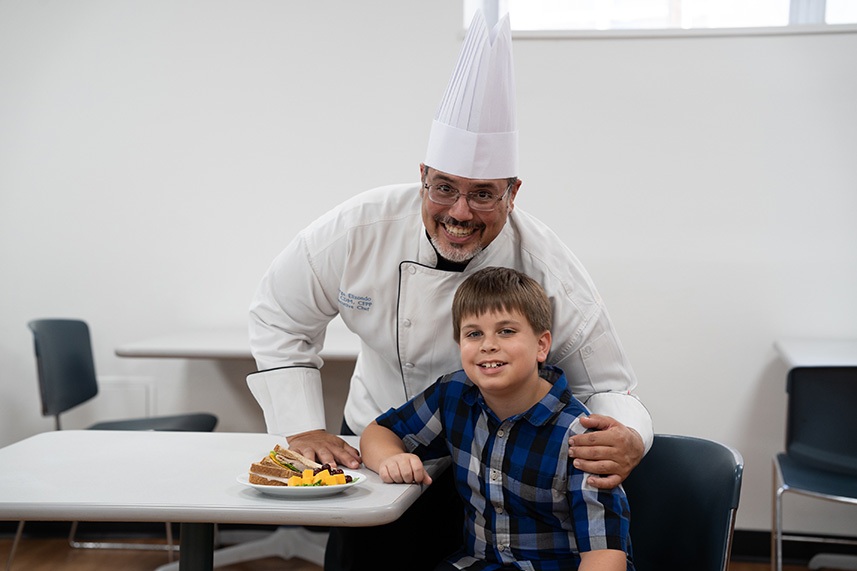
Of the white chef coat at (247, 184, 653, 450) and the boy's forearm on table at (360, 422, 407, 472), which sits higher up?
the white chef coat at (247, 184, 653, 450)

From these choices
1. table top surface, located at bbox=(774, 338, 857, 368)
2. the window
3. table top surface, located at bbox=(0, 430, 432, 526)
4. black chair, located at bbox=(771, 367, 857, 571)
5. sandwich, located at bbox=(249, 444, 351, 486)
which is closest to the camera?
table top surface, located at bbox=(0, 430, 432, 526)

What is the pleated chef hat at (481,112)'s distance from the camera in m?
1.81

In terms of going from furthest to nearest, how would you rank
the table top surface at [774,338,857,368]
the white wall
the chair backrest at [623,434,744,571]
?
the white wall, the table top surface at [774,338,857,368], the chair backrest at [623,434,744,571]

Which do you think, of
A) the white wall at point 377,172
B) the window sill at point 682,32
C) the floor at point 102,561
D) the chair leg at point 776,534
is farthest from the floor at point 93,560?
the window sill at point 682,32

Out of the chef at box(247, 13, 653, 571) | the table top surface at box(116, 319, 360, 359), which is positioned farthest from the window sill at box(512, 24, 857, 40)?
the chef at box(247, 13, 653, 571)

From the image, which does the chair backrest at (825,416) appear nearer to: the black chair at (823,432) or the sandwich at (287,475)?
the black chair at (823,432)

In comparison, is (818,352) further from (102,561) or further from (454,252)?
(102,561)

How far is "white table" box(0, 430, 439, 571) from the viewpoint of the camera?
53.6 inches

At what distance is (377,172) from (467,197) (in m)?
1.95

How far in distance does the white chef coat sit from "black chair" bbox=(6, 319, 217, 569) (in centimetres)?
138

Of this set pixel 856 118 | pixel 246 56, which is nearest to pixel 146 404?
pixel 246 56

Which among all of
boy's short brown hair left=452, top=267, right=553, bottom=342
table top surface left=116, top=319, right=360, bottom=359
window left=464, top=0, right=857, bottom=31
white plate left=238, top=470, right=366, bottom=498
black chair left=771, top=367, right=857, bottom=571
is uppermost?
window left=464, top=0, right=857, bottom=31

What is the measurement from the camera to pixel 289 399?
189 centimetres

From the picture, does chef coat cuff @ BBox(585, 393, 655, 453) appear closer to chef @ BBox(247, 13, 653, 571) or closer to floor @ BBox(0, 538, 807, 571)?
chef @ BBox(247, 13, 653, 571)
